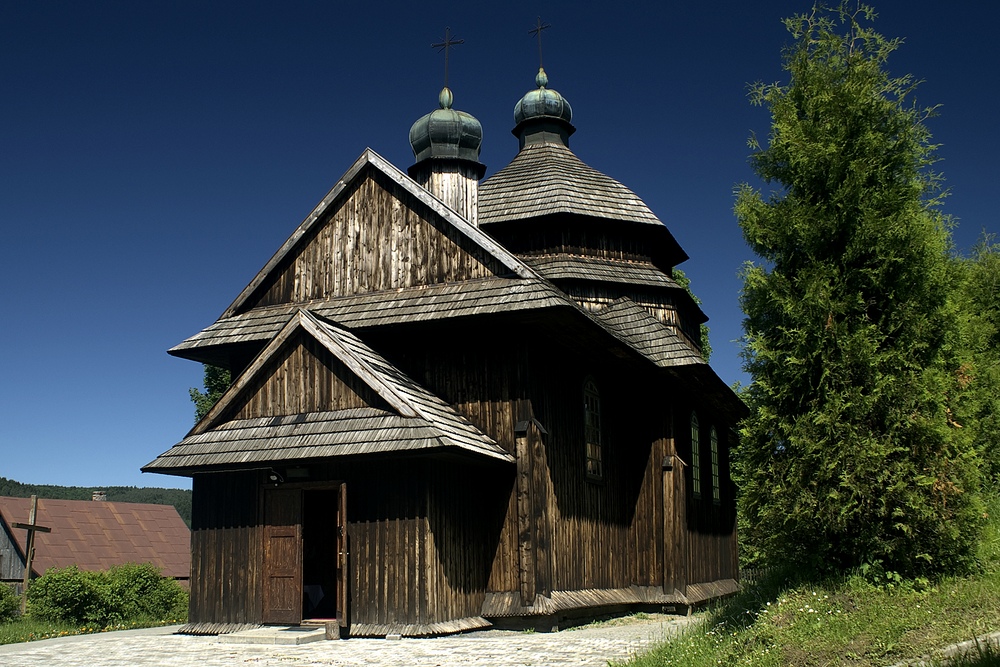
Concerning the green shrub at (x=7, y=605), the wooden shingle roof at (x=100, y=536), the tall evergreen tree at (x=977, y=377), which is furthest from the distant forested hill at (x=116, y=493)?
the tall evergreen tree at (x=977, y=377)

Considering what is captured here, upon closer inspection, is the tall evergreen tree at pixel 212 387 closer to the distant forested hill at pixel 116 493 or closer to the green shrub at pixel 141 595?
the green shrub at pixel 141 595

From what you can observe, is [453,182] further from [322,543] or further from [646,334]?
[322,543]

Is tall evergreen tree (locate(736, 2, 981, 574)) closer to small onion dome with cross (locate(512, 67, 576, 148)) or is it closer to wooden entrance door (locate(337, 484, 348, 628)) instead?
wooden entrance door (locate(337, 484, 348, 628))

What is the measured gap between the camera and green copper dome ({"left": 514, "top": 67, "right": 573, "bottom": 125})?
2505 cm

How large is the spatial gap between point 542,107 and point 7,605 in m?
16.8

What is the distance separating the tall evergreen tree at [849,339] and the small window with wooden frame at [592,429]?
6144 millimetres

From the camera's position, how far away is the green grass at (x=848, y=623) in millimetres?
8742

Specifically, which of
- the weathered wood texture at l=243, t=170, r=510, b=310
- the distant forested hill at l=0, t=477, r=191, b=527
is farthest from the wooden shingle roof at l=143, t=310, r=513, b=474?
the distant forested hill at l=0, t=477, r=191, b=527

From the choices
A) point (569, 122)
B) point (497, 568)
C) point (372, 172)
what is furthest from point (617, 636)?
point (569, 122)

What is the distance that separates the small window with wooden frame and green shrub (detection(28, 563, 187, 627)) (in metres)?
10.0

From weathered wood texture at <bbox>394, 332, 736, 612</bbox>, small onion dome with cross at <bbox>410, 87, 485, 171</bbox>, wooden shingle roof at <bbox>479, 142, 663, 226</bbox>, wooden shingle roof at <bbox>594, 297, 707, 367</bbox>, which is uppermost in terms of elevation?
small onion dome with cross at <bbox>410, 87, 485, 171</bbox>

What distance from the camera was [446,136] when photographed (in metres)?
21.2

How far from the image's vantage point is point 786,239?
11.3 m

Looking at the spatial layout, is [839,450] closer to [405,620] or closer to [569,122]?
[405,620]
